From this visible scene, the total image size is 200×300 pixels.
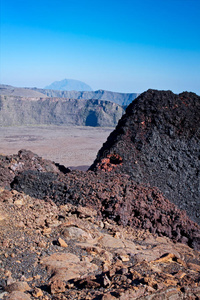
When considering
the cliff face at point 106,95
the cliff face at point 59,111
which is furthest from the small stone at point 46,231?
the cliff face at point 106,95

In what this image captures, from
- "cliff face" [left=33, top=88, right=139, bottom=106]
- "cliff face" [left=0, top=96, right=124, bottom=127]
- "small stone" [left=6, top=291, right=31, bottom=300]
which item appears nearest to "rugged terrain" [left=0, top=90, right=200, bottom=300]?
"small stone" [left=6, top=291, right=31, bottom=300]

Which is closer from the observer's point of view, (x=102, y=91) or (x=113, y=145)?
(x=113, y=145)

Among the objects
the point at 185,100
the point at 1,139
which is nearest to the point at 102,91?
the point at 1,139

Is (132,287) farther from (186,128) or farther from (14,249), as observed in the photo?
(186,128)

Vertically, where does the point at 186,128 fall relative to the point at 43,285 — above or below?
above

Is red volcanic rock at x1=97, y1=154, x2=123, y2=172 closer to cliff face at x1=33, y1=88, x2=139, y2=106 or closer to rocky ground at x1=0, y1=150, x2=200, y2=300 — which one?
rocky ground at x1=0, y1=150, x2=200, y2=300
